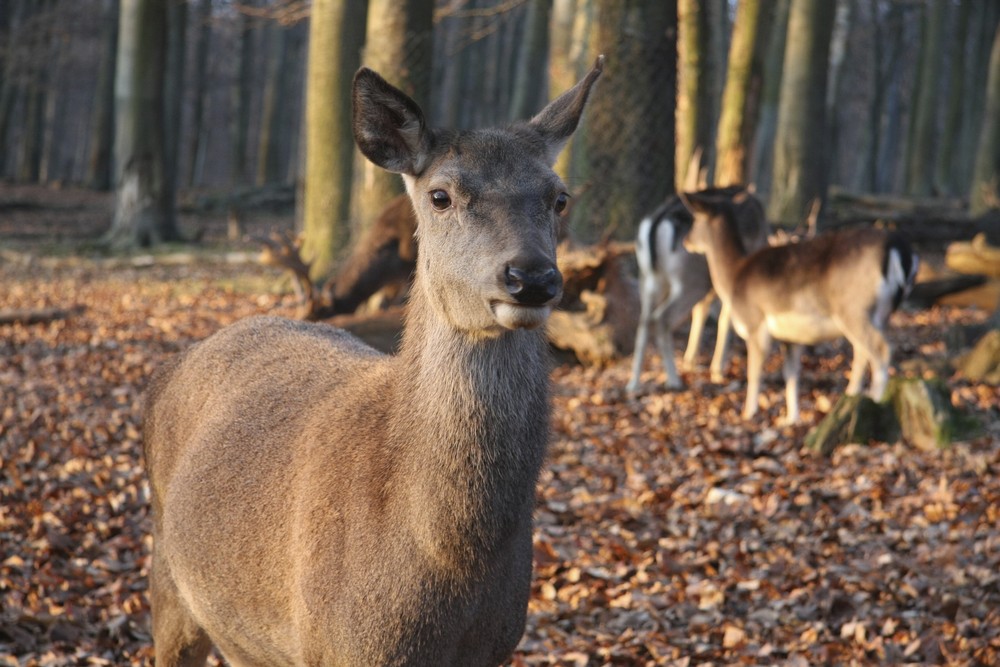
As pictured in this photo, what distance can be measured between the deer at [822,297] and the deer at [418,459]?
5.88 m

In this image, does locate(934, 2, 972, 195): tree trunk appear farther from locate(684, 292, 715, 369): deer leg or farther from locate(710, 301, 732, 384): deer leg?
locate(710, 301, 732, 384): deer leg

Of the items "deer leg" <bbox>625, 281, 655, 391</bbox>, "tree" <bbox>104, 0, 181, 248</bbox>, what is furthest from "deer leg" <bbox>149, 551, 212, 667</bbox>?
"tree" <bbox>104, 0, 181, 248</bbox>

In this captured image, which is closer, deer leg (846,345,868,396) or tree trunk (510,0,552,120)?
deer leg (846,345,868,396)

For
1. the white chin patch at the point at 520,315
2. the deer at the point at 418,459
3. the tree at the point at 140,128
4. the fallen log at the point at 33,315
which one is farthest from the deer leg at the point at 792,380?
the tree at the point at 140,128

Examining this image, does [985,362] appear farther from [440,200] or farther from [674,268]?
[440,200]

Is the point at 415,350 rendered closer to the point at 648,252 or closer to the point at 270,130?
the point at 648,252

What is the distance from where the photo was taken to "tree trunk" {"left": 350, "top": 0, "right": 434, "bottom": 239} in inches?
522

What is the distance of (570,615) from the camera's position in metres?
5.95

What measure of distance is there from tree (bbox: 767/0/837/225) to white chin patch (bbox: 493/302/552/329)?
1547 centimetres

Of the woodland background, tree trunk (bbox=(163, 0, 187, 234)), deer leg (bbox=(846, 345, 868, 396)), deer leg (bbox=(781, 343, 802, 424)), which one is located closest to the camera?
the woodland background

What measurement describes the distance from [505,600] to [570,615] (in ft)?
8.77

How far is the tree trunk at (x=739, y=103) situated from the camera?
49.4 feet

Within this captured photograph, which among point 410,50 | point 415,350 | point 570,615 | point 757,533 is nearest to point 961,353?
point 757,533

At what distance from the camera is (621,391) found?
1065 centimetres
